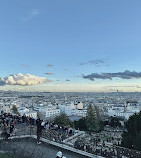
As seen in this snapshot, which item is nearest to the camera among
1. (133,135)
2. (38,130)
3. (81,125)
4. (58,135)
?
(38,130)

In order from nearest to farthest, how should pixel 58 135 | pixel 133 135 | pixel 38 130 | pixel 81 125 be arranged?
pixel 38 130
pixel 58 135
pixel 133 135
pixel 81 125

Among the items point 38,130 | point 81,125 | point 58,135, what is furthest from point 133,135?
point 81,125

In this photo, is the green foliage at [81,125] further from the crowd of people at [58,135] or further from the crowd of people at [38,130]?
the crowd of people at [38,130]

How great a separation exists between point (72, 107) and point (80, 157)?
2919 inches

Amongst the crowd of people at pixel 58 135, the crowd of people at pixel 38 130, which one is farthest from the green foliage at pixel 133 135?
the crowd of people at pixel 38 130

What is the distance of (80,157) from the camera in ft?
34.1

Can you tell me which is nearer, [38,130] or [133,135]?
[38,130]

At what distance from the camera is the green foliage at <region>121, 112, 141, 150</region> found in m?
13.6

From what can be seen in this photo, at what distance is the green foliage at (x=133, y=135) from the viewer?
13.6 m

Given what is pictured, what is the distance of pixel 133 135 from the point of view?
1557cm

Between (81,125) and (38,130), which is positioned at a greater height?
(38,130)

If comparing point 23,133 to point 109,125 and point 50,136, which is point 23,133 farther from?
point 109,125

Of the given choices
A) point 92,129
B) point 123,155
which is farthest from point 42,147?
point 92,129

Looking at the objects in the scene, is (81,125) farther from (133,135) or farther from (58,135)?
(58,135)
